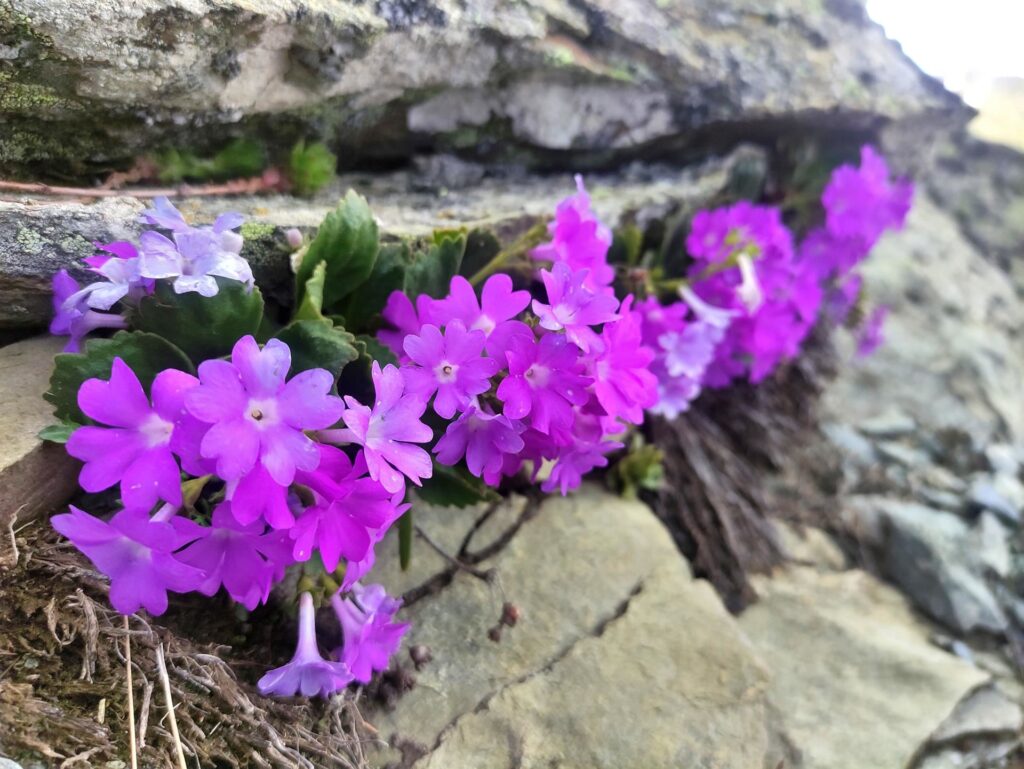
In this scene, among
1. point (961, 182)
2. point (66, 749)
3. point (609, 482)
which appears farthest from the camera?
point (961, 182)

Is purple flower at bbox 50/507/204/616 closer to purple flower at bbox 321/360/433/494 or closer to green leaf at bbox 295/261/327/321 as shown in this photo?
purple flower at bbox 321/360/433/494

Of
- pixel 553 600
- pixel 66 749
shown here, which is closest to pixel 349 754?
pixel 66 749

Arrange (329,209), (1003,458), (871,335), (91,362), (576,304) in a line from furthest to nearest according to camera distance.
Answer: (871,335)
(1003,458)
(329,209)
(576,304)
(91,362)

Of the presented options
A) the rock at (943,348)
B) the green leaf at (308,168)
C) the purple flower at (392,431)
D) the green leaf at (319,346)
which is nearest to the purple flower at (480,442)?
the purple flower at (392,431)

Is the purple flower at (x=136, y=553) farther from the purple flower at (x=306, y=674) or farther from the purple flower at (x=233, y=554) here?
the purple flower at (x=306, y=674)

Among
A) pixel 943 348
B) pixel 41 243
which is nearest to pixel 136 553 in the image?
pixel 41 243

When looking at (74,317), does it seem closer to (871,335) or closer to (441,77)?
(441,77)

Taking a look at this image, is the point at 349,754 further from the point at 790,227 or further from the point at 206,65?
the point at 790,227
